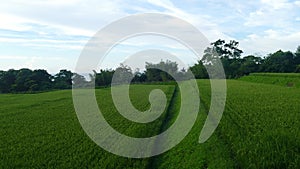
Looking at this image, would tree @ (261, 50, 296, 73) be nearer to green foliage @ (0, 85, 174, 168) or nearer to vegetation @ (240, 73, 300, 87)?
vegetation @ (240, 73, 300, 87)

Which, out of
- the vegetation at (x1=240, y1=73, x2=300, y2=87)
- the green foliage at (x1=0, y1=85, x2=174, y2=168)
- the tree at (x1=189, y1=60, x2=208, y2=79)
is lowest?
the green foliage at (x1=0, y1=85, x2=174, y2=168)

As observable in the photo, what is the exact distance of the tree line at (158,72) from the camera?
6738cm

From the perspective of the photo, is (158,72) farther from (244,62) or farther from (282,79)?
(282,79)

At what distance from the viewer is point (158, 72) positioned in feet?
285

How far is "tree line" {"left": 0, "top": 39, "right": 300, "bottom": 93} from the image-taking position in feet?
221

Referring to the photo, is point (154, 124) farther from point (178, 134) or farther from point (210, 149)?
point (210, 149)

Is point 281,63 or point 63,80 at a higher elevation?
point 281,63

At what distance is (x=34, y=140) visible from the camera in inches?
504

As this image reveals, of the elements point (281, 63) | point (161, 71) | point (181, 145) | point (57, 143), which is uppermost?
point (281, 63)

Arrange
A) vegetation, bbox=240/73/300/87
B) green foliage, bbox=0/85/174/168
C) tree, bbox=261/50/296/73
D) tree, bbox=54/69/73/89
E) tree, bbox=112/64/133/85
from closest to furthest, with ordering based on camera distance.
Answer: green foliage, bbox=0/85/174/168 < vegetation, bbox=240/73/300/87 < tree, bbox=261/50/296/73 < tree, bbox=54/69/73/89 < tree, bbox=112/64/133/85

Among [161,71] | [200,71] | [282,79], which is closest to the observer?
[282,79]

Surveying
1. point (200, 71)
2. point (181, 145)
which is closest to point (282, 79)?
point (181, 145)

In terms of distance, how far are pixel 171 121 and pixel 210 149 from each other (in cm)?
690

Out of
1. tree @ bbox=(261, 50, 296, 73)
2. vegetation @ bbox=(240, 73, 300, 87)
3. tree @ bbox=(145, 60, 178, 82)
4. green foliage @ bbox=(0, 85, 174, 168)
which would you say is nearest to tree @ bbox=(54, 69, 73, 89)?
tree @ bbox=(145, 60, 178, 82)
